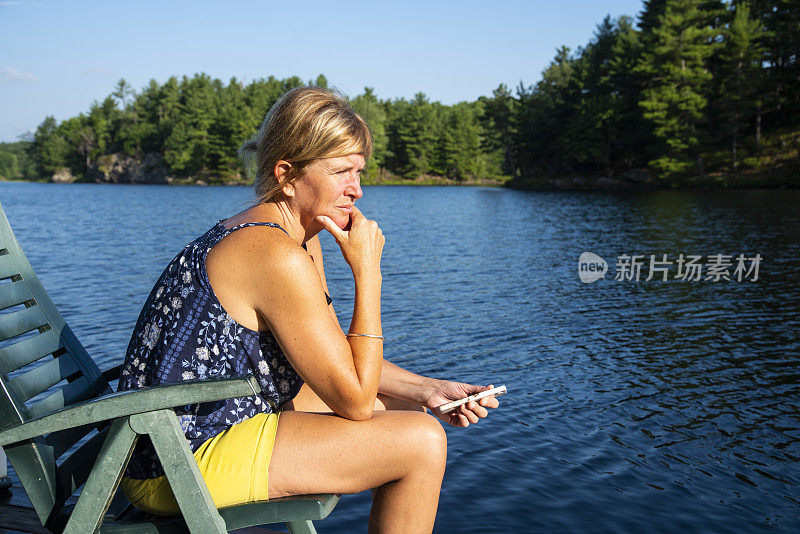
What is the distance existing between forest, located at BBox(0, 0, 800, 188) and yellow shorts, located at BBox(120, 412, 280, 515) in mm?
10853

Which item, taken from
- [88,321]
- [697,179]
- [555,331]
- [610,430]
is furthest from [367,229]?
[697,179]

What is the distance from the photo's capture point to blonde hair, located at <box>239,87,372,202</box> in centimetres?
221

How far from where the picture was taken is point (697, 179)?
1972 inches

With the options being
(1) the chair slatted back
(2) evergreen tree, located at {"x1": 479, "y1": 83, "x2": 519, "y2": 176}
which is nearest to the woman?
(1) the chair slatted back

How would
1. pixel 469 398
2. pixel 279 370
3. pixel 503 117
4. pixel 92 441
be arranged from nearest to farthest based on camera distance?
pixel 279 370
pixel 92 441
pixel 469 398
pixel 503 117

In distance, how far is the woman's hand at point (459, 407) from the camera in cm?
260

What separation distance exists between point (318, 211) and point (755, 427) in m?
5.22

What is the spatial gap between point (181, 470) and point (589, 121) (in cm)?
6481

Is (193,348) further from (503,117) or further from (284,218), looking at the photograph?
(503,117)

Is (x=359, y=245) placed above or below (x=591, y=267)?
above

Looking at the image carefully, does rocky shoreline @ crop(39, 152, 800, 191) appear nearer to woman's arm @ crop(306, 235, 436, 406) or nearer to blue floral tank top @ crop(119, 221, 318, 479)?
woman's arm @ crop(306, 235, 436, 406)

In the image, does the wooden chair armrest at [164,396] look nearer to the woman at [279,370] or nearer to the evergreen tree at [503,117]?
the woman at [279,370]

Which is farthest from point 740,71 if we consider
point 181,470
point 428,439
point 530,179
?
point 181,470

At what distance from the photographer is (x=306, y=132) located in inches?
87.1
